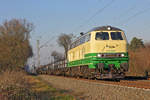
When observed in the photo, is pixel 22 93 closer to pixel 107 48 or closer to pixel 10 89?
pixel 10 89

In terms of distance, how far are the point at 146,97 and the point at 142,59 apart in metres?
26.9

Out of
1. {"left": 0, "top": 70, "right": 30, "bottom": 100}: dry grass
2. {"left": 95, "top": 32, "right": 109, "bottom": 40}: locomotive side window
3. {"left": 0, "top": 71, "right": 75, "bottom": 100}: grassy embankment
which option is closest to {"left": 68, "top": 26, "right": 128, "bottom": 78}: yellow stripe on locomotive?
{"left": 95, "top": 32, "right": 109, "bottom": 40}: locomotive side window

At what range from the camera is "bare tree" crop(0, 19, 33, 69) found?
3678cm

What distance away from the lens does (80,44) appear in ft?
68.8

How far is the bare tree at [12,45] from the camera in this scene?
36.8m

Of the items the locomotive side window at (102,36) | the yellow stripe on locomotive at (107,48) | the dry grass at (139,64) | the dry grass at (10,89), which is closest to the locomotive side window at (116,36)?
the yellow stripe on locomotive at (107,48)

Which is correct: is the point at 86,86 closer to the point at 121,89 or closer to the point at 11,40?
the point at 121,89

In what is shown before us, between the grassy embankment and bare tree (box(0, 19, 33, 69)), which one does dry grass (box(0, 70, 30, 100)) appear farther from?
bare tree (box(0, 19, 33, 69))

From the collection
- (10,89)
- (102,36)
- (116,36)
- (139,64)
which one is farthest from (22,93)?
(139,64)

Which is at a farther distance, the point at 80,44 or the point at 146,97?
the point at 80,44

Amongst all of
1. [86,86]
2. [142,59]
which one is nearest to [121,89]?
[86,86]

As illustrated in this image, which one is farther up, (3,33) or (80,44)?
(3,33)

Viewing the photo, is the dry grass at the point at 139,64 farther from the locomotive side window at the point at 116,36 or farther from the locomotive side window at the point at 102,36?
the locomotive side window at the point at 102,36

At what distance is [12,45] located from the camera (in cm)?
3738
